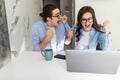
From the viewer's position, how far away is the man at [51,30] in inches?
97.8

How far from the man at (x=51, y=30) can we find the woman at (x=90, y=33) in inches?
6.0

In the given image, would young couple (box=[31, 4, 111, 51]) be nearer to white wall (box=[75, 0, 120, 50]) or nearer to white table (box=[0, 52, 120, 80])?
white table (box=[0, 52, 120, 80])

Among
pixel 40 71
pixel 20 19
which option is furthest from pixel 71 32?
pixel 20 19

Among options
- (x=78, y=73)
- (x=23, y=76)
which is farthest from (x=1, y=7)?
(x=78, y=73)

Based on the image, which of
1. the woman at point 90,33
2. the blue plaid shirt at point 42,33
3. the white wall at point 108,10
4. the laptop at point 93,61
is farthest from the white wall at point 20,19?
the laptop at point 93,61

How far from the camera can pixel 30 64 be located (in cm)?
192

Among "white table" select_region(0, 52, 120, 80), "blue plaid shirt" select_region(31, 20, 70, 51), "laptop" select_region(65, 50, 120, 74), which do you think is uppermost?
"blue plaid shirt" select_region(31, 20, 70, 51)

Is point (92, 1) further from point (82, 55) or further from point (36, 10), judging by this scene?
point (82, 55)

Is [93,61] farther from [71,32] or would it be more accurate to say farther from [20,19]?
[20,19]

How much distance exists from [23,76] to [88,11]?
1.06 m

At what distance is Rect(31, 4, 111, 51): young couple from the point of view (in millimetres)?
2354

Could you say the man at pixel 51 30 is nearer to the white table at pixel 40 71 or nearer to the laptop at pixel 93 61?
the white table at pixel 40 71

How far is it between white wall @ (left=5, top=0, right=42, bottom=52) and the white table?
Result: 1006 mm

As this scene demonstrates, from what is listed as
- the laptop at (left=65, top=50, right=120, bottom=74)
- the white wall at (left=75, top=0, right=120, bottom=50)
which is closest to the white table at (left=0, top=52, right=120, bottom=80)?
the laptop at (left=65, top=50, right=120, bottom=74)
